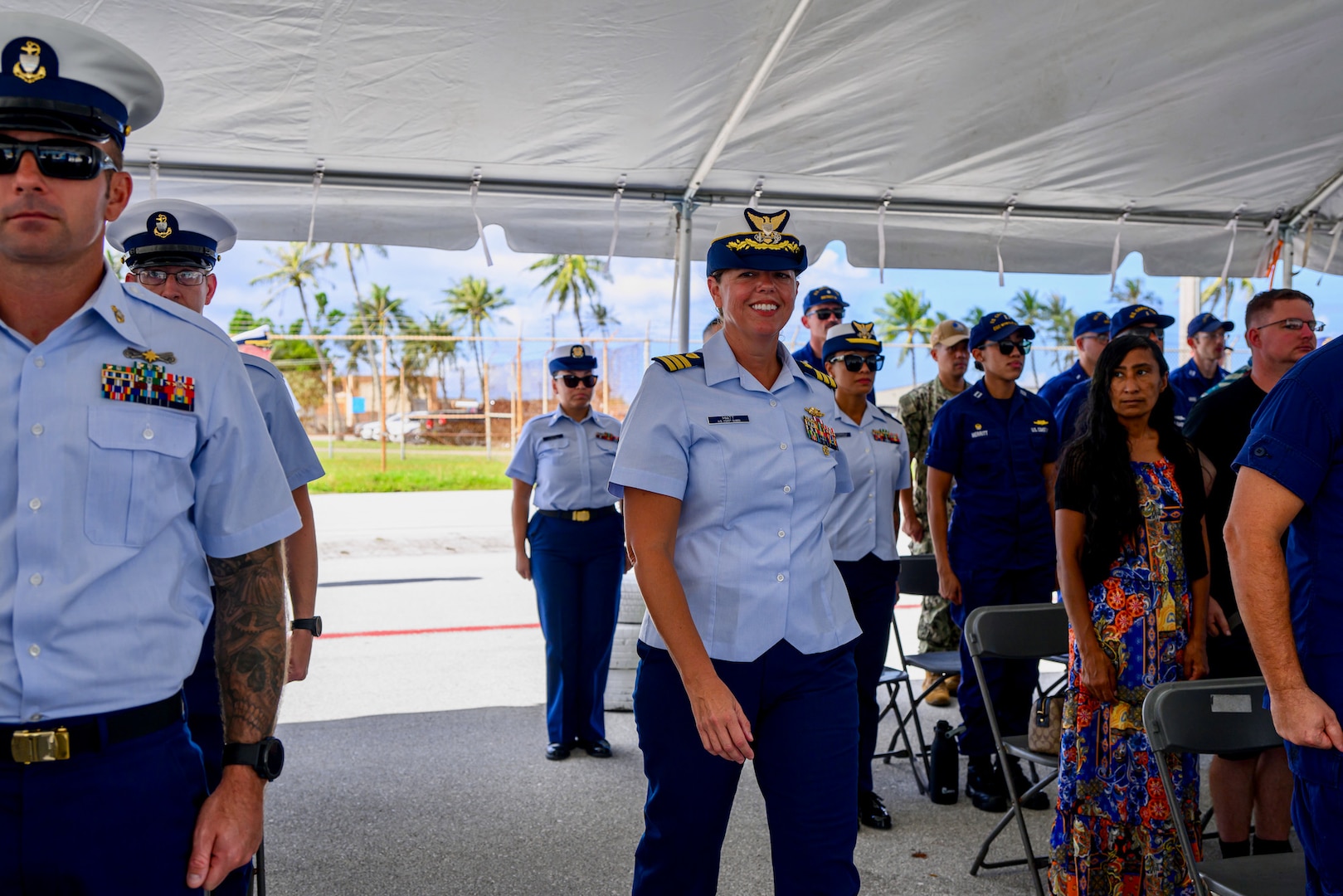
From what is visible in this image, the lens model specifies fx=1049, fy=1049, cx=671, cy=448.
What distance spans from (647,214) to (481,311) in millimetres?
45548

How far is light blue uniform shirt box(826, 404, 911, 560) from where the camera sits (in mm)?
4195

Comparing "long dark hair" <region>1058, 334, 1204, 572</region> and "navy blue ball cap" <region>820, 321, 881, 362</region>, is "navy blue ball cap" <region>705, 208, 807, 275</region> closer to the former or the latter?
"long dark hair" <region>1058, 334, 1204, 572</region>

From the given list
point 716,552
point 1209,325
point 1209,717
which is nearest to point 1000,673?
point 1209,717

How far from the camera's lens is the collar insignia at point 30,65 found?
1493mm

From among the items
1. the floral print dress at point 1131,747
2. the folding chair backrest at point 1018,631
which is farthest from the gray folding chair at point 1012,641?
the floral print dress at point 1131,747

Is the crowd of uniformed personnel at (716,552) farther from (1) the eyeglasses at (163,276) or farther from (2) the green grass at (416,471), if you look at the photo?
(2) the green grass at (416,471)

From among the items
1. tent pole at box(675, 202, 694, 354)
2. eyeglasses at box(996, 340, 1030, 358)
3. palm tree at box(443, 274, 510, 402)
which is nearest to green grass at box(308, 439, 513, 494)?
tent pole at box(675, 202, 694, 354)

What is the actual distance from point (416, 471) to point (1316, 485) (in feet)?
72.0

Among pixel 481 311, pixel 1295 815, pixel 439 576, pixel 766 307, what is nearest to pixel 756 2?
pixel 766 307

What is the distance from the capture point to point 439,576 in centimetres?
1114

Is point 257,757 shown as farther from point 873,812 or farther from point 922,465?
point 922,465

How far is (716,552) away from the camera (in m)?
2.46

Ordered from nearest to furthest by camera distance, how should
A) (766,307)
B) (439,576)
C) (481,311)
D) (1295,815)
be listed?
(1295,815), (766,307), (439,576), (481,311)

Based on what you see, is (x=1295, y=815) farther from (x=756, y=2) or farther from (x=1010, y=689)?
(x=756, y=2)
